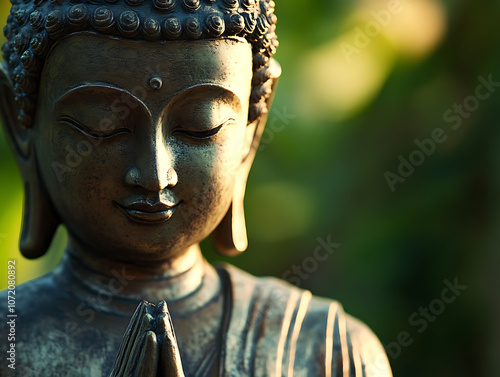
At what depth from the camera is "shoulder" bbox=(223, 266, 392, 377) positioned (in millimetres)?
2137

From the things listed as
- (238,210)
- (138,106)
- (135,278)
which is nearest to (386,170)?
(238,210)

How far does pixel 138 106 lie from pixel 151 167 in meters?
0.12

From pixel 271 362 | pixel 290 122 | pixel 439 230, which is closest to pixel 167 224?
pixel 271 362

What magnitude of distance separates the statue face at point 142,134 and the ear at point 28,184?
0.12 m

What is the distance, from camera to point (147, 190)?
74.4 inches

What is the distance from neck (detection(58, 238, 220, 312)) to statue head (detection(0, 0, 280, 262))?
0.07 metres

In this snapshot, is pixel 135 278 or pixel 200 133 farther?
pixel 135 278

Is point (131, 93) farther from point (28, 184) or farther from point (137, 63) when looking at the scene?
point (28, 184)

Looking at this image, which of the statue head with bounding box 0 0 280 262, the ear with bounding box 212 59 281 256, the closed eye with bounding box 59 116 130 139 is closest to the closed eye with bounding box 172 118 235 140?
the statue head with bounding box 0 0 280 262

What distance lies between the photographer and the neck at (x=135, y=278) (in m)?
2.11

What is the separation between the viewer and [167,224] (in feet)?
6.43

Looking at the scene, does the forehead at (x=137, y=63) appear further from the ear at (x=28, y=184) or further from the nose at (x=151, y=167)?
the ear at (x=28, y=184)

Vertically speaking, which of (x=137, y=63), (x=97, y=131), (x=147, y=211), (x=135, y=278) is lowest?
(x=135, y=278)

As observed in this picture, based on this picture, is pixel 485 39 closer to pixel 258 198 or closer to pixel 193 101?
pixel 258 198
